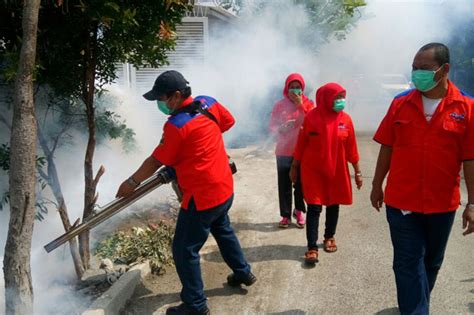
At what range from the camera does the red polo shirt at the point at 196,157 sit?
9.83ft

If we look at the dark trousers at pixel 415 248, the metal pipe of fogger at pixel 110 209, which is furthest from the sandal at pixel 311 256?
the metal pipe of fogger at pixel 110 209

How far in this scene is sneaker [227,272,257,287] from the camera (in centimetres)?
368

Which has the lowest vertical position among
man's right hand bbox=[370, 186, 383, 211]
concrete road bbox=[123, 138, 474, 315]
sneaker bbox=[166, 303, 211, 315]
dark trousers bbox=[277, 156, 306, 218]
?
concrete road bbox=[123, 138, 474, 315]

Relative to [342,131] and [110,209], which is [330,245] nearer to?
[342,131]

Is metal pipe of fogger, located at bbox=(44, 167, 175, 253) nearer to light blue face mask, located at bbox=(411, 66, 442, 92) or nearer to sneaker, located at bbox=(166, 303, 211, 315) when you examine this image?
sneaker, located at bbox=(166, 303, 211, 315)

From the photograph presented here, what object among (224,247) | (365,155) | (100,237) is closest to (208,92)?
(365,155)

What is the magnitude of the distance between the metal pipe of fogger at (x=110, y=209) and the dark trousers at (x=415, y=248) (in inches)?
66.1

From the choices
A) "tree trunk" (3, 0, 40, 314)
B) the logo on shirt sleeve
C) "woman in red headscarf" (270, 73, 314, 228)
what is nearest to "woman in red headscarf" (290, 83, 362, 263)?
"woman in red headscarf" (270, 73, 314, 228)

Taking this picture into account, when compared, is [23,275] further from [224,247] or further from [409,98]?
[409,98]

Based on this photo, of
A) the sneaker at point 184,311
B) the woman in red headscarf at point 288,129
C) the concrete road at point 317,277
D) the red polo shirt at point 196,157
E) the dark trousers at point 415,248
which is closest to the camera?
the dark trousers at point 415,248

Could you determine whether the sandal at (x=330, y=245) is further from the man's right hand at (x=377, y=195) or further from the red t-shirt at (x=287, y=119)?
the man's right hand at (x=377, y=195)

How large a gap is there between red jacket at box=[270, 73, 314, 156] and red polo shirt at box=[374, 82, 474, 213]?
200 centimetres

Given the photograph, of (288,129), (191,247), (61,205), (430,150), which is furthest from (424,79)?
(61,205)

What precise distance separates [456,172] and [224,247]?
181cm
